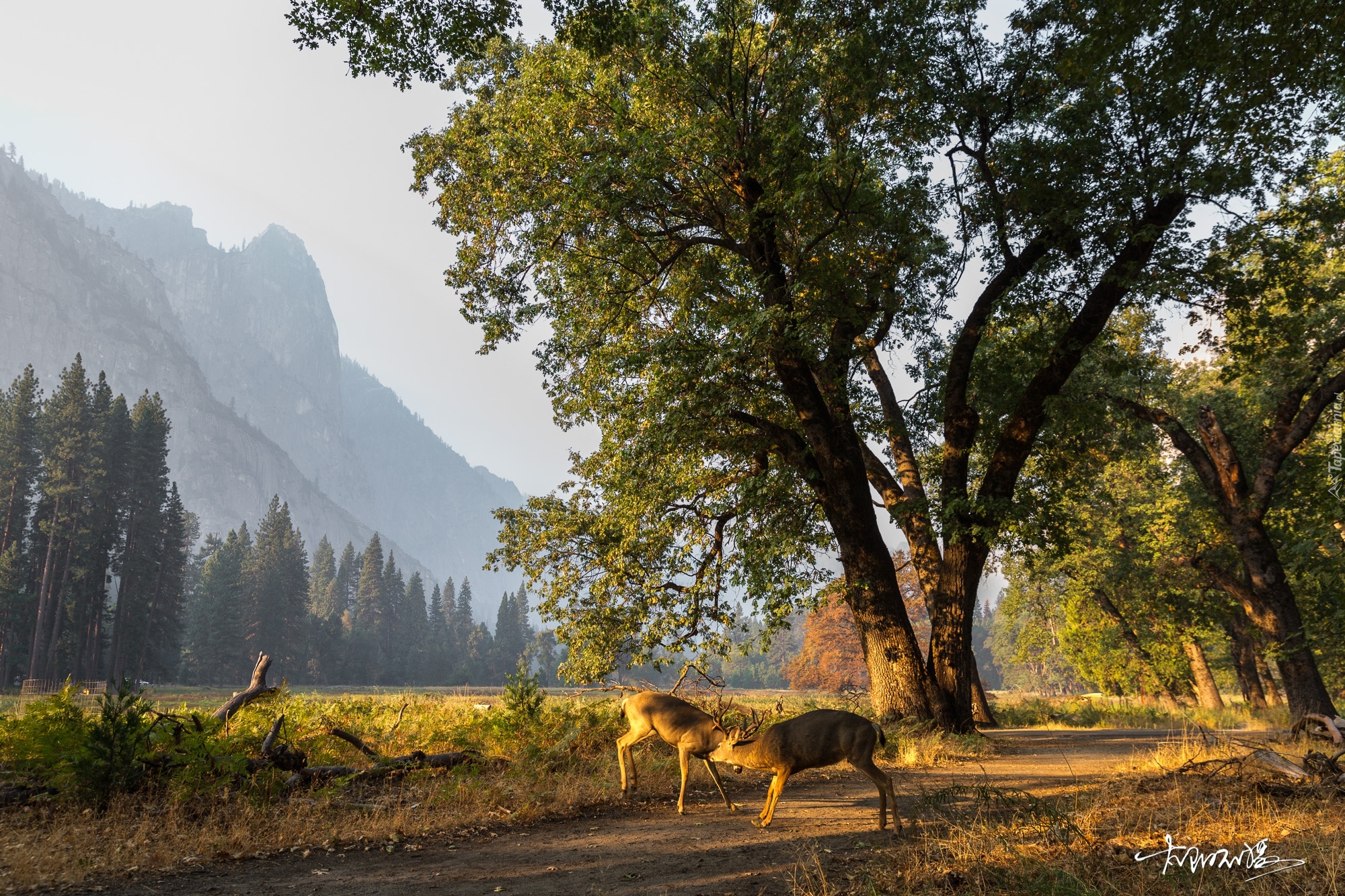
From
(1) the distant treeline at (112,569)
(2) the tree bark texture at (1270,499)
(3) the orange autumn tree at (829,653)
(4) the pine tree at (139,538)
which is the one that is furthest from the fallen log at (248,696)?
(4) the pine tree at (139,538)

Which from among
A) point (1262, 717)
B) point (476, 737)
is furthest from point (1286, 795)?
point (1262, 717)

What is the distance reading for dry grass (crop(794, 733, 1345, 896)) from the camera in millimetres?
4168

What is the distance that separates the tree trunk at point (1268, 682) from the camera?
30562mm

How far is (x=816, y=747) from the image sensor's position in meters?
6.66

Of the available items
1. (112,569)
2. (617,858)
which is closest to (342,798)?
(617,858)

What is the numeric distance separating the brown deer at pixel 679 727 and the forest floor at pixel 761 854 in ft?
2.05

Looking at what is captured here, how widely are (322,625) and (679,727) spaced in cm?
9922

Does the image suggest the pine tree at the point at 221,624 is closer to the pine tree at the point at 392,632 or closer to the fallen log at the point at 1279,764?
the pine tree at the point at 392,632

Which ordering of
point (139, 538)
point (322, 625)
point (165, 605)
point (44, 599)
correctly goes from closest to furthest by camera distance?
1. point (44, 599)
2. point (139, 538)
3. point (165, 605)
4. point (322, 625)

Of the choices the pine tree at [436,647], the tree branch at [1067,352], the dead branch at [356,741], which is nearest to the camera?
the dead branch at [356,741]

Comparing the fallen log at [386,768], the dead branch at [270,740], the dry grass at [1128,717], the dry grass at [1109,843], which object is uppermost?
the dead branch at [270,740]

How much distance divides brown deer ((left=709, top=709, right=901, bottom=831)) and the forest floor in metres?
0.45

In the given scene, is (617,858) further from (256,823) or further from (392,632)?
(392,632)

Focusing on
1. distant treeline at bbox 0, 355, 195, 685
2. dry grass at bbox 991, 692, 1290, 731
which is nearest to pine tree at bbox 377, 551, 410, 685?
distant treeline at bbox 0, 355, 195, 685
